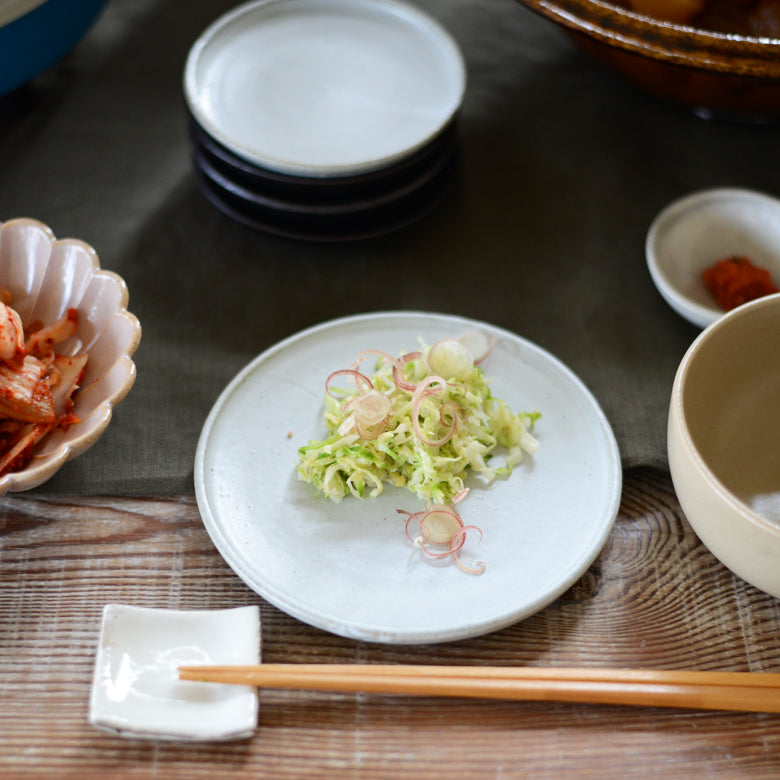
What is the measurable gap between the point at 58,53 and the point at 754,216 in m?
1.30

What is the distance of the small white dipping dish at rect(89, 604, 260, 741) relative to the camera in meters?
0.98

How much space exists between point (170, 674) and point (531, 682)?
42cm

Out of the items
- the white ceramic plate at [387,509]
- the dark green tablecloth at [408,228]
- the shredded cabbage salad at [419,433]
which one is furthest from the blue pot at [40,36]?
the shredded cabbage salad at [419,433]

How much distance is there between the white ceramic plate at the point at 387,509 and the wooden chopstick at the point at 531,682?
0.05 metres

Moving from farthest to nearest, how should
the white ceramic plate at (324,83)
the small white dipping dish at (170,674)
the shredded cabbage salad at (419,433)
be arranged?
the white ceramic plate at (324,83) < the shredded cabbage salad at (419,433) < the small white dipping dish at (170,674)

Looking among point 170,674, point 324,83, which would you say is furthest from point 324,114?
point 170,674

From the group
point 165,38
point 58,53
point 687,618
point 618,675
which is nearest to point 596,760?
point 618,675

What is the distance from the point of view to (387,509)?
1186 mm

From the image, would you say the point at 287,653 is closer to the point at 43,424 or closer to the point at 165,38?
the point at 43,424

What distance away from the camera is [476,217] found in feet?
5.40

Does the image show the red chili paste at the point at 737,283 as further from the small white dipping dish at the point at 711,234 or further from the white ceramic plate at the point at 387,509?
the white ceramic plate at the point at 387,509

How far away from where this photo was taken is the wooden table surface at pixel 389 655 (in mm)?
1004

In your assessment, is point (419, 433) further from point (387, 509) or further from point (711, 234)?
point (711, 234)

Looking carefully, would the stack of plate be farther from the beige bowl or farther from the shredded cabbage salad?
the beige bowl
